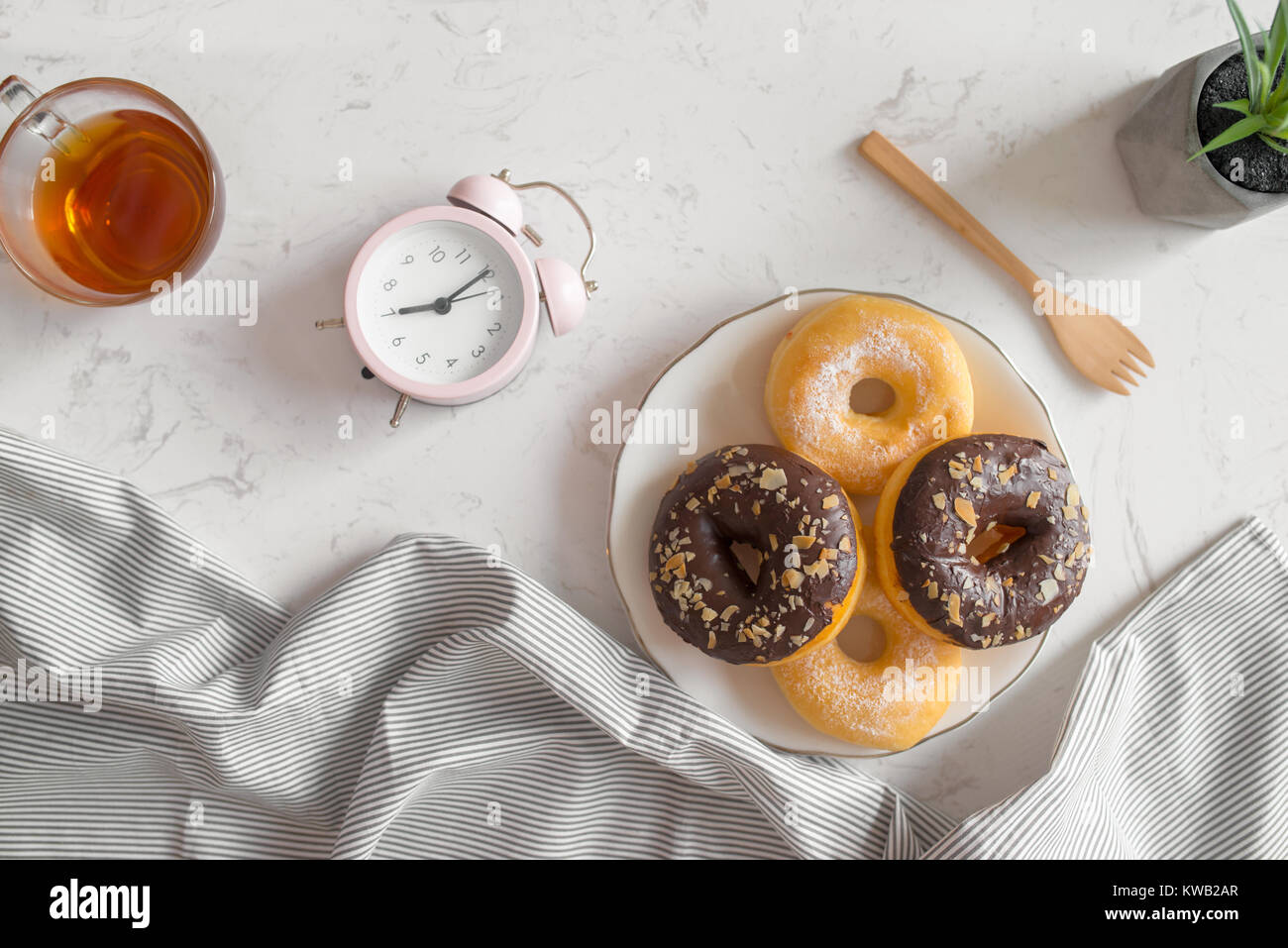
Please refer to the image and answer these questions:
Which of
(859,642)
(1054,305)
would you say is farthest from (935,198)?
(859,642)

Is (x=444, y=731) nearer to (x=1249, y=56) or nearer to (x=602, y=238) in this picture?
(x=602, y=238)

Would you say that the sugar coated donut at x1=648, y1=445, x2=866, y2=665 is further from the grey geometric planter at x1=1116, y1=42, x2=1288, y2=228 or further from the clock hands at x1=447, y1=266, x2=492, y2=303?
the grey geometric planter at x1=1116, y1=42, x2=1288, y2=228

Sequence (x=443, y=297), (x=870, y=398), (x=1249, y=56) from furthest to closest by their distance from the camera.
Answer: (x=870, y=398), (x=443, y=297), (x=1249, y=56)

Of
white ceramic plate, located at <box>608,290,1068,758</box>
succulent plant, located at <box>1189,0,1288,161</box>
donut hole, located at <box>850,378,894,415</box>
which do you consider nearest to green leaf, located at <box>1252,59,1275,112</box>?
succulent plant, located at <box>1189,0,1288,161</box>

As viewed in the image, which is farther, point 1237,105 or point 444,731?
point 444,731

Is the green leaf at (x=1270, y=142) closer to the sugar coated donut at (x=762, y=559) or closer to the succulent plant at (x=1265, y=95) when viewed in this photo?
the succulent plant at (x=1265, y=95)

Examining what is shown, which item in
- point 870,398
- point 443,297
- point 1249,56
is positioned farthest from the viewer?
point 870,398
